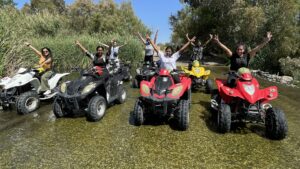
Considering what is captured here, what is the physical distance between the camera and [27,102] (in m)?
7.72

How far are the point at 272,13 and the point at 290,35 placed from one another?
270 centimetres

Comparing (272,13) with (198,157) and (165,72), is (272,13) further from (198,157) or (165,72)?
(198,157)

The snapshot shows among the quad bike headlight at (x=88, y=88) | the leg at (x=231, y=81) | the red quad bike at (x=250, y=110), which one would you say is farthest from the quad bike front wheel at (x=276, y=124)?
the quad bike headlight at (x=88, y=88)

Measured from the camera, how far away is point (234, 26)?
94.0 ft

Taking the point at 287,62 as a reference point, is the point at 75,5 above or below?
above

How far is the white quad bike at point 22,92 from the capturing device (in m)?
7.57

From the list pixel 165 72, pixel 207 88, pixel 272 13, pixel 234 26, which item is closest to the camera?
pixel 165 72

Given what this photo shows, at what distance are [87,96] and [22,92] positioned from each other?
2285 millimetres

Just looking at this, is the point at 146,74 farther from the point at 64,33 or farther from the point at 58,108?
the point at 64,33

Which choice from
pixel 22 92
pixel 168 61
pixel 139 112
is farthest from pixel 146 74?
pixel 139 112

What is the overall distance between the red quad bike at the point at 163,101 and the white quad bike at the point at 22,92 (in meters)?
3.07

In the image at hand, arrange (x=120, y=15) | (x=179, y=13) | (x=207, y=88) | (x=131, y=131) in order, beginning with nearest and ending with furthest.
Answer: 1. (x=131, y=131)
2. (x=207, y=88)
3. (x=179, y=13)
4. (x=120, y=15)

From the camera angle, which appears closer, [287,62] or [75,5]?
[287,62]

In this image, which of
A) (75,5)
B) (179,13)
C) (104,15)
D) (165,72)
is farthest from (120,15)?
(165,72)
